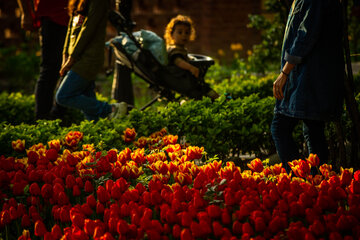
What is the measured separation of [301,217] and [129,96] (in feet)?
14.8

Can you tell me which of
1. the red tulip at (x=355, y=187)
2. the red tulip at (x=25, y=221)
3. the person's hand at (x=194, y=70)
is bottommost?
the red tulip at (x=25, y=221)

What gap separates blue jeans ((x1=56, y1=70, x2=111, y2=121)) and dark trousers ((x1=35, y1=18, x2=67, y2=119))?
52 centimetres

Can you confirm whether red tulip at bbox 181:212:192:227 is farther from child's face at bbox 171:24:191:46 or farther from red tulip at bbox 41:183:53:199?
child's face at bbox 171:24:191:46

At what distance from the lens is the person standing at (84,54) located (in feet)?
16.5

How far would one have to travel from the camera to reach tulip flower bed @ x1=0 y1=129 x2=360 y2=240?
2119 mm

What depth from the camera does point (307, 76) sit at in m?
3.28

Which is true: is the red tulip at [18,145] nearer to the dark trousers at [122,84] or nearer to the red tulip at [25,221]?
the red tulip at [25,221]

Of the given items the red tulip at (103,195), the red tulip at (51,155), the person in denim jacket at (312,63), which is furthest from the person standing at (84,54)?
the red tulip at (103,195)

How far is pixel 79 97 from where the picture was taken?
5.36m

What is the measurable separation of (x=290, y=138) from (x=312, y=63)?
543 mm

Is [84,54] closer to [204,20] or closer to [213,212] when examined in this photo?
[213,212]

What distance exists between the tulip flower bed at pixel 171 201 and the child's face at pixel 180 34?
268cm

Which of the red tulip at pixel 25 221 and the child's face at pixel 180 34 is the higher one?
the child's face at pixel 180 34

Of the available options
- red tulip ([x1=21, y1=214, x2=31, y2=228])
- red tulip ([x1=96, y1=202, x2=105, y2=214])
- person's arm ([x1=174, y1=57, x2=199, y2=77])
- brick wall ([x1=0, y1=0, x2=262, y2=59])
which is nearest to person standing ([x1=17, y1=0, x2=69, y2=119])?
person's arm ([x1=174, y1=57, x2=199, y2=77])
